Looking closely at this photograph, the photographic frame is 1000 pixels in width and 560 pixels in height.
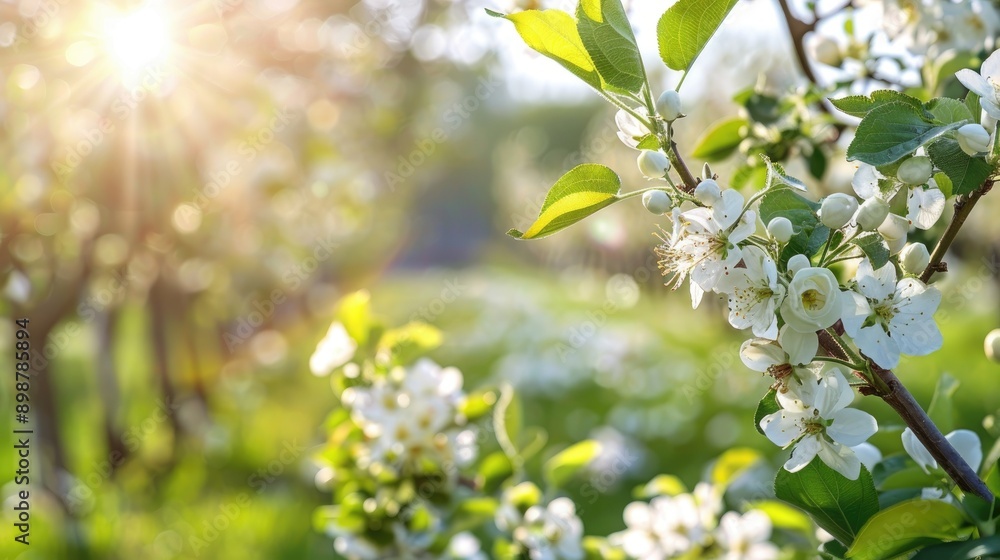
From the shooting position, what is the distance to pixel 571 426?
3.73 m

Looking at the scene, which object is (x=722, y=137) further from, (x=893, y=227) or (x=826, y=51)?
(x=893, y=227)

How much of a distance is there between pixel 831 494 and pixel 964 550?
0.11 metres

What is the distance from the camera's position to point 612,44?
626 mm

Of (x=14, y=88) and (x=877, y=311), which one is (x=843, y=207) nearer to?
(x=877, y=311)

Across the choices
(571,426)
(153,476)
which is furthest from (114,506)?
(571,426)

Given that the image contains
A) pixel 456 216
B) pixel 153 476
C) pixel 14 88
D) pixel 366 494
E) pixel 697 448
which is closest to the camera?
pixel 366 494

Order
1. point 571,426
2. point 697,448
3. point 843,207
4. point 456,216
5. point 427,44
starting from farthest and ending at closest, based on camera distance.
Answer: point 456,216
point 427,44
point 571,426
point 697,448
point 843,207

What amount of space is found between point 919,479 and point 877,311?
330 mm

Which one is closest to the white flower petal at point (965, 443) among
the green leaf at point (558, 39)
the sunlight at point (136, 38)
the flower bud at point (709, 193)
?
the flower bud at point (709, 193)

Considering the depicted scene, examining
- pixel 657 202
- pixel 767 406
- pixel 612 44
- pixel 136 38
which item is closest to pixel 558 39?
pixel 612 44

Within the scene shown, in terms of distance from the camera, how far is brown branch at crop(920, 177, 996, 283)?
632 mm

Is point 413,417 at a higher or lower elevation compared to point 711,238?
lower

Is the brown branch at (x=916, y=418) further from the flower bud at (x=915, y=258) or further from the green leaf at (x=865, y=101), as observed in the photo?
the green leaf at (x=865, y=101)

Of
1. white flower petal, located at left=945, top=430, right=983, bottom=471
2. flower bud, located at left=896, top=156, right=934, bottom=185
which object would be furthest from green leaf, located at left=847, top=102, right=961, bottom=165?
white flower petal, located at left=945, top=430, right=983, bottom=471
